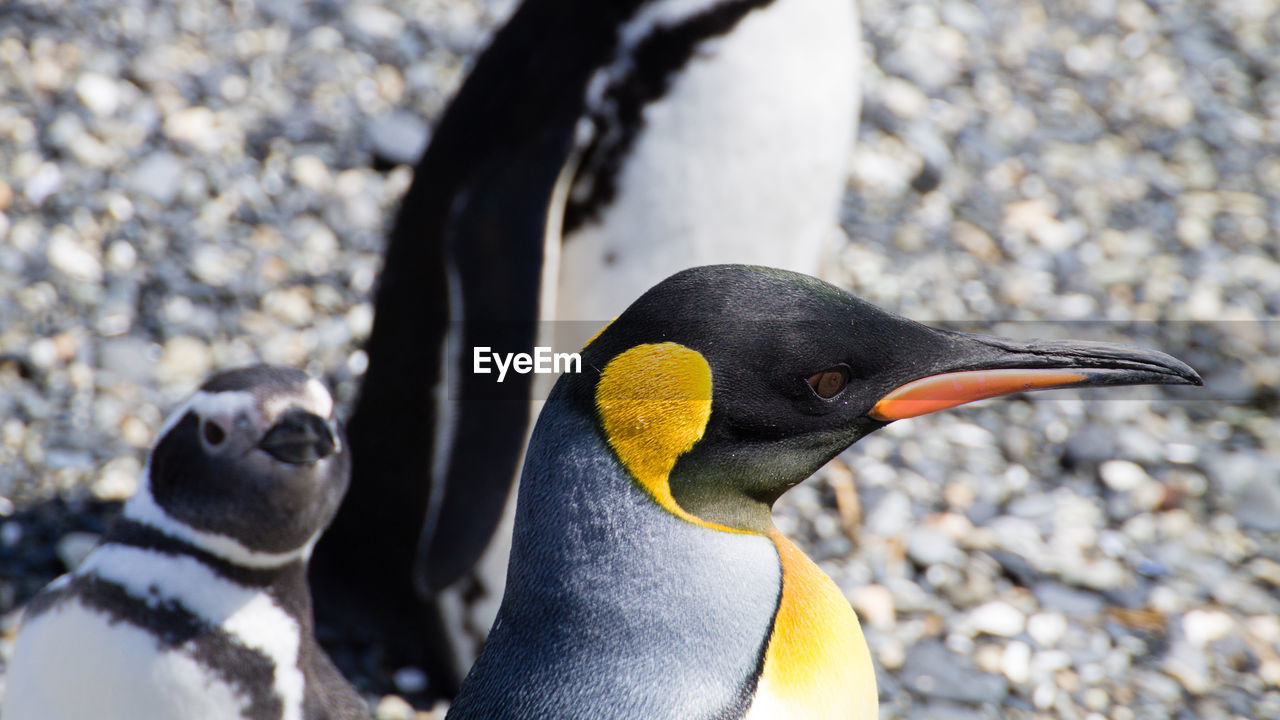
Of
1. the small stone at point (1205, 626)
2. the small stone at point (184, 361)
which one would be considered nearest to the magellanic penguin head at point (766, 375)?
the small stone at point (1205, 626)

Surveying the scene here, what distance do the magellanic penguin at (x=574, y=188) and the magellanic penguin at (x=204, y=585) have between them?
342 mm

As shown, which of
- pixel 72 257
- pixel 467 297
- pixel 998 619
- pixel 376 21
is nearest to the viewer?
pixel 467 297

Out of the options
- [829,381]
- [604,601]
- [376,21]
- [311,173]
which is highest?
[829,381]

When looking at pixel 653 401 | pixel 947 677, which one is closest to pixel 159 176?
pixel 947 677

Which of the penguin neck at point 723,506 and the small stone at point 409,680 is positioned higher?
the penguin neck at point 723,506

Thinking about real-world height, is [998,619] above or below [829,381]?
below

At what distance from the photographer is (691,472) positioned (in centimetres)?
123

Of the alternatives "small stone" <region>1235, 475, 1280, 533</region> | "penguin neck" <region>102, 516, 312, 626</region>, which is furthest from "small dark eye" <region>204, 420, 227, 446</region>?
"small stone" <region>1235, 475, 1280, 533</region>

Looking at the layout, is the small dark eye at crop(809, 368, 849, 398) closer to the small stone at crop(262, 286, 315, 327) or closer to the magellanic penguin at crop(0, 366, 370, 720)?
the magellanic penguin at crop(0, 366, 370, 720)

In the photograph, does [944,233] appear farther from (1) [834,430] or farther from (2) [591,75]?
(1) [834,430]

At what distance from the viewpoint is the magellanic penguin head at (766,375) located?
3.88ft

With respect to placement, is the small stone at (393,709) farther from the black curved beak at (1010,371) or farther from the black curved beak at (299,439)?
the black curved beak at (1010,371)

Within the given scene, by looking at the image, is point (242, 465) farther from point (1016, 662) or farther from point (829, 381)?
point (1016, 662)

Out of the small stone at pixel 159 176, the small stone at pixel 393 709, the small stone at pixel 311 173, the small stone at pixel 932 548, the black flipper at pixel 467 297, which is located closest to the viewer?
the black flipper at pixel 467 297
